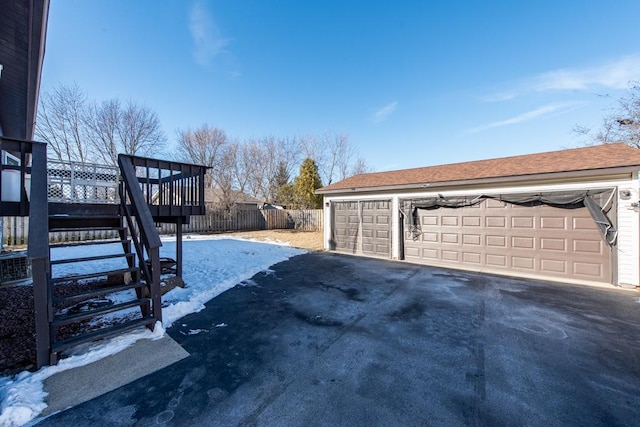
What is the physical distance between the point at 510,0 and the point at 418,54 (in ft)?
10.5

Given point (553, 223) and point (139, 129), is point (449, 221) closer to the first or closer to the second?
point (553, 223)

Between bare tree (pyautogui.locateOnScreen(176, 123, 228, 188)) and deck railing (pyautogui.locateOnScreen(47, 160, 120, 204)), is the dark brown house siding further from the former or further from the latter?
bare tree (pyautogui.locateOnScreen(176, 123, 228, 188))

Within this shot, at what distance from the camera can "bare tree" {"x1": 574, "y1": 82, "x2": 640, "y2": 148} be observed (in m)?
11.1

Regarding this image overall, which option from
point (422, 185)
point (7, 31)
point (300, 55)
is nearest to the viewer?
point (7, 31)

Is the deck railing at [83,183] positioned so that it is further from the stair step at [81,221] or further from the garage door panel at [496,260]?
the garage door panel at [496,260]

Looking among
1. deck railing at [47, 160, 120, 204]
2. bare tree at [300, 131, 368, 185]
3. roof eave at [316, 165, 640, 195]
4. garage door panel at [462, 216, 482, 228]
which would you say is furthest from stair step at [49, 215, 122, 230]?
bare tree at [300, 131, 368, 185]

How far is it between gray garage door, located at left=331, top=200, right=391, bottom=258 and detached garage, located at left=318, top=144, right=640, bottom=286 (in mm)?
39

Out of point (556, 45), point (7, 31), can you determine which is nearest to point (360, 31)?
point (556, 45)

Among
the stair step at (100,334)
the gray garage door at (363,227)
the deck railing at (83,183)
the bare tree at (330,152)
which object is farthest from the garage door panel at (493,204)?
the bare tree at (330,152)

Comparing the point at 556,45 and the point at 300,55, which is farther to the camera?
the point at 300,55

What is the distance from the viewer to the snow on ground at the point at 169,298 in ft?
6.01

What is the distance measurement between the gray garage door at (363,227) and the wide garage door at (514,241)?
0.93 metres

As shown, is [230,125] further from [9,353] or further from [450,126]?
[9,353]

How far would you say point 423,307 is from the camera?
4109mm
